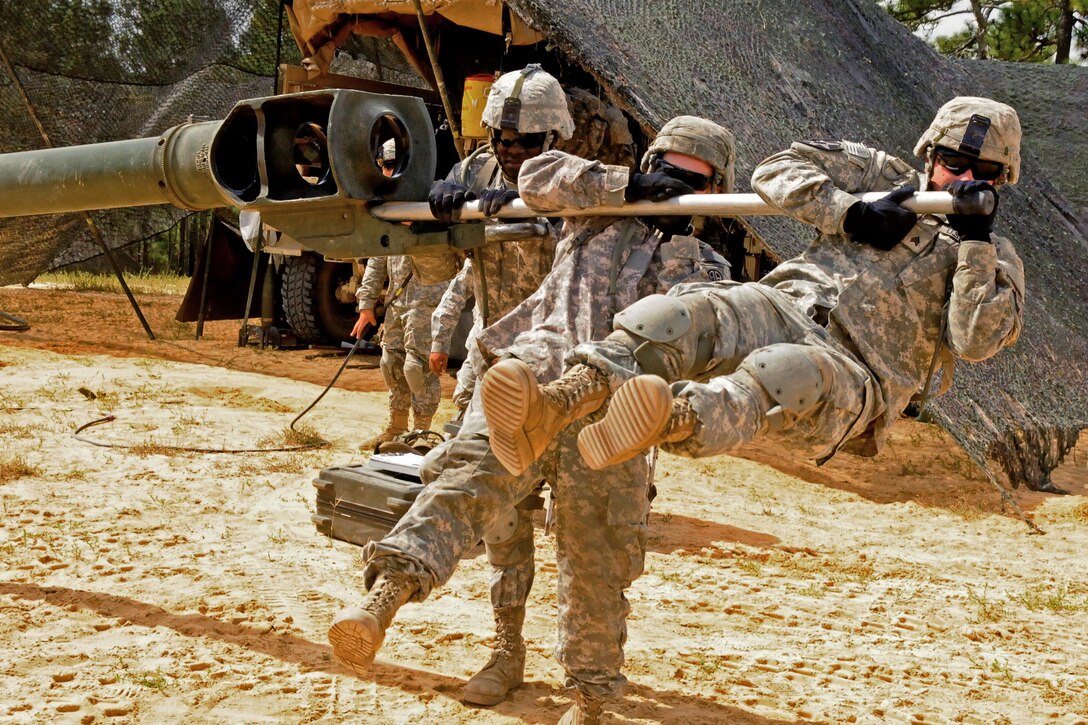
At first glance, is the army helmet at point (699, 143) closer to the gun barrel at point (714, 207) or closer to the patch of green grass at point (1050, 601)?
the gun barrel at point (714, 207)

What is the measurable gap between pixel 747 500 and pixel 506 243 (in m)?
3.65

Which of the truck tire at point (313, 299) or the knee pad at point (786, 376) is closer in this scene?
the knee pad at point (786, 376)

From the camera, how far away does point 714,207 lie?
3.47 metres

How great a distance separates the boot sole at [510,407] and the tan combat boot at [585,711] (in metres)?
1.05

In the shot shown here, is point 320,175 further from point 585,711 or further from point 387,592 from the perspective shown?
point 585,711

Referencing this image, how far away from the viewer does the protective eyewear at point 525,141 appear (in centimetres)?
432

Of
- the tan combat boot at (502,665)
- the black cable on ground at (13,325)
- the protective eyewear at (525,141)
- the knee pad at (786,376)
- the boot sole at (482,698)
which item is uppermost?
the protective eyewear at (525,141)

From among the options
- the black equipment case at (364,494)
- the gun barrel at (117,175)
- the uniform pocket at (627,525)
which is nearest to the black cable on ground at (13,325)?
the black equipment case at (364,494)

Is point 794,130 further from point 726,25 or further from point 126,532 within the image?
point 126,532

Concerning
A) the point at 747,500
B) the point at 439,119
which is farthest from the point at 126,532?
the point at 439,119

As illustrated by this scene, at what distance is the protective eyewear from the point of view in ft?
14.2

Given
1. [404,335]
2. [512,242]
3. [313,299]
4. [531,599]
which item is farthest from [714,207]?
[313,299]

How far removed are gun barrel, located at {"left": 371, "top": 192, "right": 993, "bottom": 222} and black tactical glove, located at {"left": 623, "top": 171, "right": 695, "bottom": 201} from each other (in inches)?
0.8

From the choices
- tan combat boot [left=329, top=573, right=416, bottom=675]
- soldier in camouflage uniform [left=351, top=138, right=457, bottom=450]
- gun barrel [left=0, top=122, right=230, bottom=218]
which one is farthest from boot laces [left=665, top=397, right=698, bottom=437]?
soldier in camouflage uniform [left=351, top=138, right=457, bottom=450]
